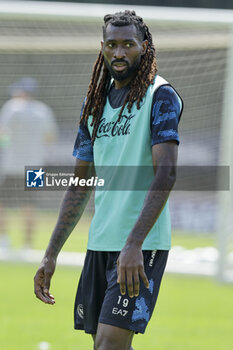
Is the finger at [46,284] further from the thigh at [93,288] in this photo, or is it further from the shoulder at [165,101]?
the shoulder at [165,101]

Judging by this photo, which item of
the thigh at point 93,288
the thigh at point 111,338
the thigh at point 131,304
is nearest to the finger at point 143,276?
the thigh at point 131,304

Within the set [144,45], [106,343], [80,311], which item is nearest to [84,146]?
[144,45]

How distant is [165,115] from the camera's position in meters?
3.35

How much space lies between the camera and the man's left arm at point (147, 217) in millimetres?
3100

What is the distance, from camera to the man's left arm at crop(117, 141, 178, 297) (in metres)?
3.10

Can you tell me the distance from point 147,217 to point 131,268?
24cm

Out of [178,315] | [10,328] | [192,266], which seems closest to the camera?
[10,328]

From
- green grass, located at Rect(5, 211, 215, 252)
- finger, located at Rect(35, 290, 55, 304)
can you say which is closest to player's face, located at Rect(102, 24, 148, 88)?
finger, located at Rect(35, 290, 55, 304)

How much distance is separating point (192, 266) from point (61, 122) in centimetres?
231

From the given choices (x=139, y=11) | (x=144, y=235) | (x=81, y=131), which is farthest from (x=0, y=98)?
(x=144, y=235)

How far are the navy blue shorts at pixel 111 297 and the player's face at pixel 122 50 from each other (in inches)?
31.7

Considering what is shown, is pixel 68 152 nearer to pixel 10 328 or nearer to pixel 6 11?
pixel 6 11

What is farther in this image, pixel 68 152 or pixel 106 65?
pixel 68 152

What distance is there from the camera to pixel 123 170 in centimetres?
352
